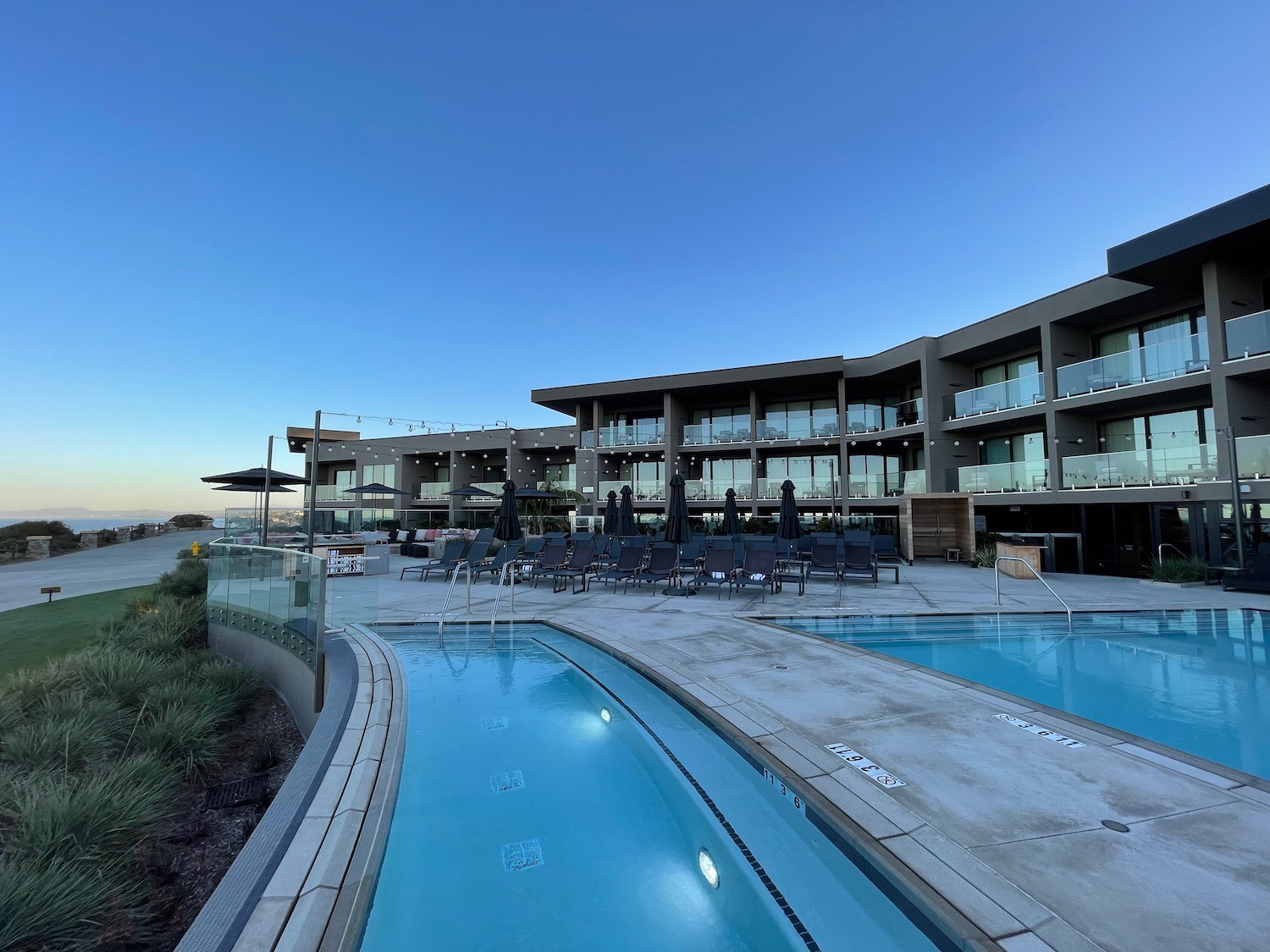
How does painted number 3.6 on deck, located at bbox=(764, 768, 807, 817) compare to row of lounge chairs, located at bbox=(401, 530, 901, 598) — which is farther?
row of lounge chairs, located at bbox=(401, 530, 901, 598)

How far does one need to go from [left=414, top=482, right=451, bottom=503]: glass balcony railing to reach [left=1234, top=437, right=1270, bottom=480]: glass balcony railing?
102 ft

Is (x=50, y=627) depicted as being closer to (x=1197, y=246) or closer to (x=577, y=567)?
(x=577, y=567)

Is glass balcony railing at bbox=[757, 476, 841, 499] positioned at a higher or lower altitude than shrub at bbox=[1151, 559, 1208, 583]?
higher

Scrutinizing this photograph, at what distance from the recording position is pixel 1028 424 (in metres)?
17.6

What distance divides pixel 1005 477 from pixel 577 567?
43.9 ft

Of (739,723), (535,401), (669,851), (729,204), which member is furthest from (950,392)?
(669,851)

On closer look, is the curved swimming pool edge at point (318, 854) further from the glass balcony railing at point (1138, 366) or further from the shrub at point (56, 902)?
the glass balcony railing at point (1138, 366)

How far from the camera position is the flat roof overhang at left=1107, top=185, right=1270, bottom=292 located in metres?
10.9

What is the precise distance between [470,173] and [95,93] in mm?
9627

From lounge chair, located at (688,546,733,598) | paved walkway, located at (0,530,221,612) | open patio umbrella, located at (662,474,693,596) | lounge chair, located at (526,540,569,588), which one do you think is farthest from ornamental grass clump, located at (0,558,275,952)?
paved walkway, located at (0,530,221,612)

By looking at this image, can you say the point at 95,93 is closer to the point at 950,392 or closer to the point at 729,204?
the point at 729,204

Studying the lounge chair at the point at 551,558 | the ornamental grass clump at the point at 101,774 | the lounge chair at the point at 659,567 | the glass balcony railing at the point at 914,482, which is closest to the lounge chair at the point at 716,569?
the lounge chair at the point at 659,567

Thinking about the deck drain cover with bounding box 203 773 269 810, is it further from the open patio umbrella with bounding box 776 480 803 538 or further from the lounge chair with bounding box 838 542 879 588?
the open patio umbrella with bounding box 776 480 803 538

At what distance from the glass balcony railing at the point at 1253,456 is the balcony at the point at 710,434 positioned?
1392 cm
